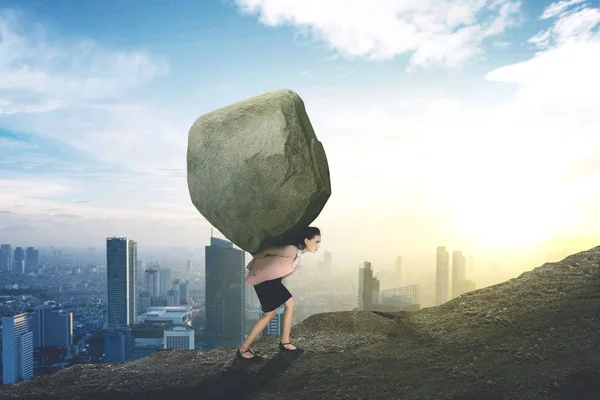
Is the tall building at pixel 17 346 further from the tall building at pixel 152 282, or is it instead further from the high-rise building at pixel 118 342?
the tall building at pixel 152 282

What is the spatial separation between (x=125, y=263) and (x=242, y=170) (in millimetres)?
22188

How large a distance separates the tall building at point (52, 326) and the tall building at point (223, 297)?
6.34 meters

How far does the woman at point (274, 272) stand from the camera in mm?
7105

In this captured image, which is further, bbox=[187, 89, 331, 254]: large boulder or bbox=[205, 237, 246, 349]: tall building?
bbox=[205, 237, 246, 349]: tall building

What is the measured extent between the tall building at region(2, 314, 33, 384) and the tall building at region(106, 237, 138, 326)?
736cm

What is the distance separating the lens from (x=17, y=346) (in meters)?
16.5

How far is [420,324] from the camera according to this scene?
8734 mm

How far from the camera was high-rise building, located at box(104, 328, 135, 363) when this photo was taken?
20.4 meters

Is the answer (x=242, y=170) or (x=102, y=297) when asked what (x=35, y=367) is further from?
(x=242, y=170)

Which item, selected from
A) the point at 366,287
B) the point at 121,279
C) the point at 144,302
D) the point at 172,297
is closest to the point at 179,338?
the point at 366,287

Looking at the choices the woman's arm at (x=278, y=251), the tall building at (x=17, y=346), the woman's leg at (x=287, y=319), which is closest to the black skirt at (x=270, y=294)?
the woman's leg at (x=287, y=319)

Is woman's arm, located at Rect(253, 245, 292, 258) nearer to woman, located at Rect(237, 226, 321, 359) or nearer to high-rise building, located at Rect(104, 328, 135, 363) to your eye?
woman, located at Rect(237, 226, 321, 359)

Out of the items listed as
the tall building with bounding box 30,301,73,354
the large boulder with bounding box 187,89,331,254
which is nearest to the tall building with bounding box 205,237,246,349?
the tall building with bounding box 30,301,73,354

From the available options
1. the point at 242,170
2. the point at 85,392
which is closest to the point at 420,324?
the point at 242,170
